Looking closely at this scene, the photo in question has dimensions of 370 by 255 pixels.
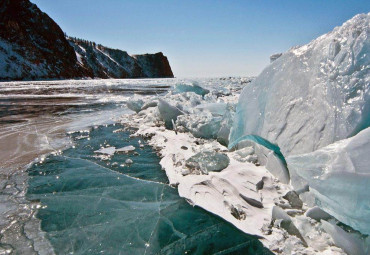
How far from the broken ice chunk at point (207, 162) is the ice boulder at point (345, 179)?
1.08 meters

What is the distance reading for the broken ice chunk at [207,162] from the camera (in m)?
2.59

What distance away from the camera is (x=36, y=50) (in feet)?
163

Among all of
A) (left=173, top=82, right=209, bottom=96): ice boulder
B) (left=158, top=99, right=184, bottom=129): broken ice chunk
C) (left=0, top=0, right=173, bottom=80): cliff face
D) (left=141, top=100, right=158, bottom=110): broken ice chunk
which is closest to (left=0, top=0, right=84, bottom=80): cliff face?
(left=0, top=0, right=173, bottom=80): cliff face

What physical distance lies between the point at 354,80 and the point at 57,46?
66846mm

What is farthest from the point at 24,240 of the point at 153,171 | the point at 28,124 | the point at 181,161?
the point at 28,124

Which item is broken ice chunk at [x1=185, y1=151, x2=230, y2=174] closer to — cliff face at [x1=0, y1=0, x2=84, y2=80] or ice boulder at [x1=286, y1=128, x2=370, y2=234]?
ice boulder at [x1=286, y1=128, x2=370, y2=234]

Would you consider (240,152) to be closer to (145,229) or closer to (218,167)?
(218,167)

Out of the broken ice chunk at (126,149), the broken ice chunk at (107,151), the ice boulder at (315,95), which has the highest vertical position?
the ice boulder at (315,95)

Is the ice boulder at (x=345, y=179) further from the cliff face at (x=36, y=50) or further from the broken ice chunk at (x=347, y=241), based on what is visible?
the cliff face at (x=36, y=50)

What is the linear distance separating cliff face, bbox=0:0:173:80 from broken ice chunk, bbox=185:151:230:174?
153 feet

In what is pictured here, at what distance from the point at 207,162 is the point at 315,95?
120 cm

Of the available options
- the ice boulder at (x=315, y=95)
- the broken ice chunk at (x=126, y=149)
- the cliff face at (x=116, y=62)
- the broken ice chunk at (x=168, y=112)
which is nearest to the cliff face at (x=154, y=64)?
the cliff face at (x=116, y=62)

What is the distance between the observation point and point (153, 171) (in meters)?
2.81

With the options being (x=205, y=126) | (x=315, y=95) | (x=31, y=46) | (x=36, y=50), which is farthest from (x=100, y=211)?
(x=31, y=46)
